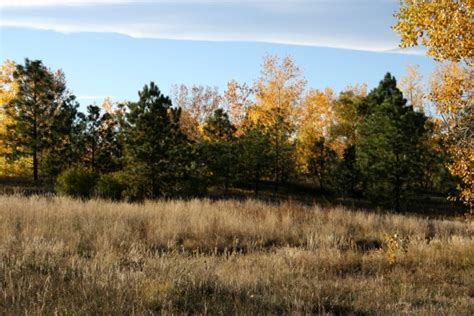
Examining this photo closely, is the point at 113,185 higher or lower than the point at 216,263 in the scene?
lower

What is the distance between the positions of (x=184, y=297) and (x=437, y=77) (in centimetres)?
4514

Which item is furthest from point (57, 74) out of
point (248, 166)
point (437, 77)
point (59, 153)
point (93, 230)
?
point (93, 230)

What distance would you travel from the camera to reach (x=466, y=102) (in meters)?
9.50

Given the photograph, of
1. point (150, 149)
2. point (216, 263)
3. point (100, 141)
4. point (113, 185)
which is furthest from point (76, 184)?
point (216, 263)

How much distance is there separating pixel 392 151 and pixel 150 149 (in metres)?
15.7

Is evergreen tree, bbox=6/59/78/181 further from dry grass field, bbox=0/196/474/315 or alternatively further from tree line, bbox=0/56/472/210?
dry grass field, bbox=0/196/474/315

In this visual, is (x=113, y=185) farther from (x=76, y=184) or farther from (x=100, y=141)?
(x=100, y=141)

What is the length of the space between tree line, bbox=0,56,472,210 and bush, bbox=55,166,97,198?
5 centimetres

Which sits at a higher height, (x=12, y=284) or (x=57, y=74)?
(x=57, y=74)

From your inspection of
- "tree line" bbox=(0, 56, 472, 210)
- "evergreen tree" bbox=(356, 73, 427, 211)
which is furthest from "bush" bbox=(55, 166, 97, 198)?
"evergreen tree" bbox=(356, 73, 427, 211)

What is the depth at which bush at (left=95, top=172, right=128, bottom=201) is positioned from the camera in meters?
22.4

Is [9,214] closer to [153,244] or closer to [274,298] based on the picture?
[153,244]

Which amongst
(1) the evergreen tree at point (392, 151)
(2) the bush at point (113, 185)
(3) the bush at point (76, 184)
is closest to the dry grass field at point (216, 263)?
(3) the bush at point (76, 184)

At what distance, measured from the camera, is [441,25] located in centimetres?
836
